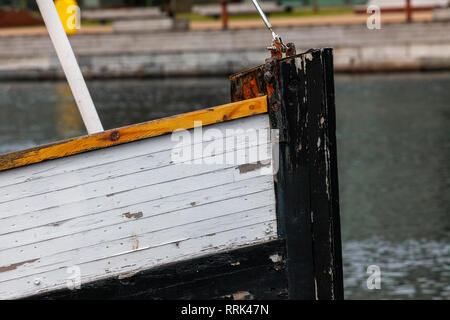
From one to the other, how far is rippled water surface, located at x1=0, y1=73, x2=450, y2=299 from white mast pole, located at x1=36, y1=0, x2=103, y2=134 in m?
4.46

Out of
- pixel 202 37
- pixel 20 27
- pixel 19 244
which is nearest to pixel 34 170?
pixel 19 244

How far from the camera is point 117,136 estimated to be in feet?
17.1

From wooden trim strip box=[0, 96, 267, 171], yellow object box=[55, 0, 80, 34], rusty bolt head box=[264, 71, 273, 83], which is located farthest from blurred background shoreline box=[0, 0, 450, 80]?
wooden trim strip box=[0, 96, 267, 171]

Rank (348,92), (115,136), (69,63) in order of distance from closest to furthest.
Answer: (115,136)
(69,63)
(348,92)

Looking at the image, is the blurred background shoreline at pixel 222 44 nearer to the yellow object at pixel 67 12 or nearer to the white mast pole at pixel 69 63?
the yellow object at pixel 67 12

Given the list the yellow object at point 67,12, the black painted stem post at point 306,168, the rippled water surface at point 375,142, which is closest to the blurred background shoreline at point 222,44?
the rippled water surface at point 375,142

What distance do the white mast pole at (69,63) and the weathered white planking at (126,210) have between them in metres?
0.80

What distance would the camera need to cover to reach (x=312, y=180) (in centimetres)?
546

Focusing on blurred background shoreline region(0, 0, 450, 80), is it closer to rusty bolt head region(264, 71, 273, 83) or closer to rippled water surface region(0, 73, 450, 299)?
rippled water surface region(0, 73, 450, 299)

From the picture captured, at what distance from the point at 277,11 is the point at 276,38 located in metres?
30.8

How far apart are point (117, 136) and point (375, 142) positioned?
1386 centimetres

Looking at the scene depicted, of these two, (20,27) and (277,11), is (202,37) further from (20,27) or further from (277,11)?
(20,27)

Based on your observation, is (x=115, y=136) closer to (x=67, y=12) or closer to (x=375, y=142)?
(x=67, y=12)

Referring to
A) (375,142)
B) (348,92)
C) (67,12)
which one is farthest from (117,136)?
(348,92)
